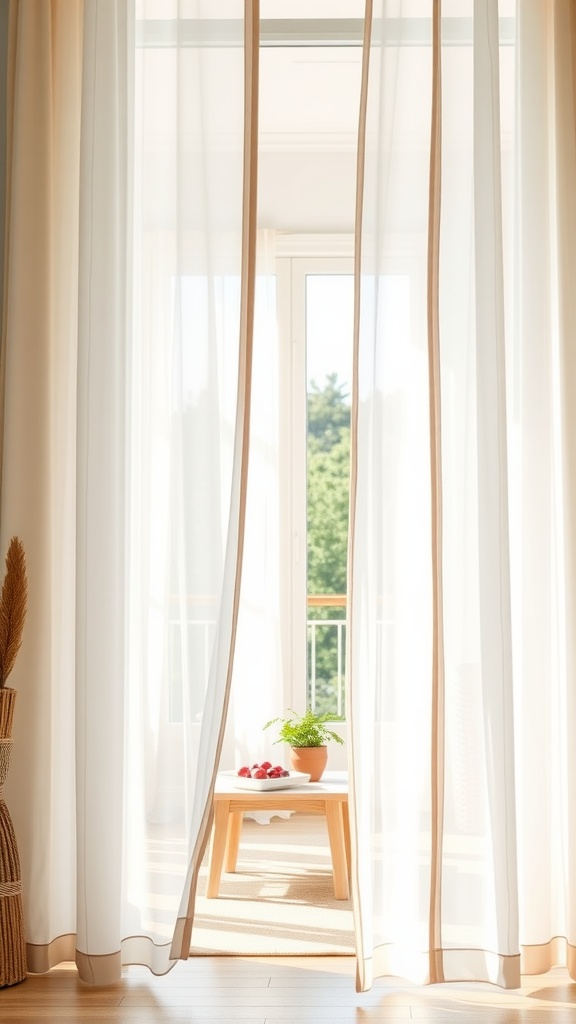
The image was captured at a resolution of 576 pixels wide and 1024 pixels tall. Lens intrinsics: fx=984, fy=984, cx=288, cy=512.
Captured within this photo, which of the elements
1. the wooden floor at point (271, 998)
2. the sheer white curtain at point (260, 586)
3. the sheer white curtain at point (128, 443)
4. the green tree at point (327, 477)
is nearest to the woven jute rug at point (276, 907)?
the wooden floor at point (271, 998)

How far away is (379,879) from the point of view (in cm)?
260

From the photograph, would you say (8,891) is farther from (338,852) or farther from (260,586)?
(260,586)

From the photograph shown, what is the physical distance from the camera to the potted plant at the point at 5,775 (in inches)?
101

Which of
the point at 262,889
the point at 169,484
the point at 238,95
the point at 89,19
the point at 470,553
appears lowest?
the point at 262,889

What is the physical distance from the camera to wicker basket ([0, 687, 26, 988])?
256 cm

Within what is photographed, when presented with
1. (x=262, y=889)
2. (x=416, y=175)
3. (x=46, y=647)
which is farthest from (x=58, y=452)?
(x=262, y=889)

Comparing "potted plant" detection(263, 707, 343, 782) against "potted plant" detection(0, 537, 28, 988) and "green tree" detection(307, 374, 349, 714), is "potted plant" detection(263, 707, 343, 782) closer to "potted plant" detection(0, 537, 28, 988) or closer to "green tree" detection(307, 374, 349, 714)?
"potted plant" detection(0, 537, 28, 988)

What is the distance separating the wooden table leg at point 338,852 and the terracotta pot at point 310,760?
239mm

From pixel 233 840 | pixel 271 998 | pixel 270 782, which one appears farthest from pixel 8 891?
pixel 233 840

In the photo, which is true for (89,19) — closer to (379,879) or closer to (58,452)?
(58,452)

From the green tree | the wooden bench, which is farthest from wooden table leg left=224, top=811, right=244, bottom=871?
the green tree

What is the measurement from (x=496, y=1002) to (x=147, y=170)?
7.97 feet

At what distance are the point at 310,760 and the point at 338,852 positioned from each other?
0.36 m

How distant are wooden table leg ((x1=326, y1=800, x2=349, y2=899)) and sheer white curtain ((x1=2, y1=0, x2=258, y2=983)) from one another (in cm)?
90
